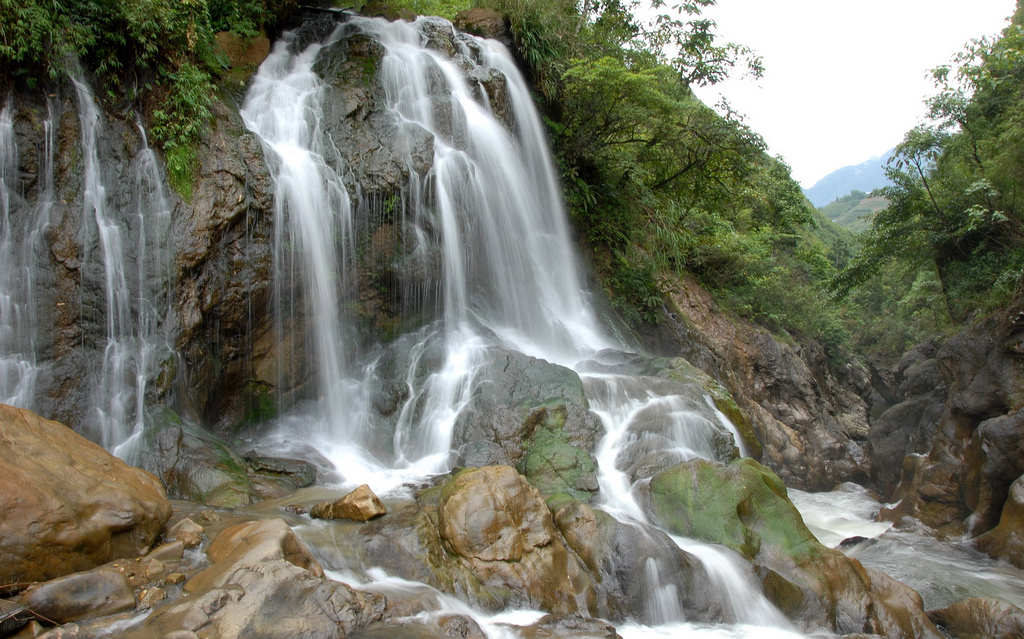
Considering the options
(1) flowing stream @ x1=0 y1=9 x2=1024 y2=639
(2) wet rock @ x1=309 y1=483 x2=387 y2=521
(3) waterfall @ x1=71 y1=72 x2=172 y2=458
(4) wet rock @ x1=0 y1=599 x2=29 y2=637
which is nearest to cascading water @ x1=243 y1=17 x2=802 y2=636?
(1) flowing stream @ x1=0 y1=9 x2=1024 y2=639

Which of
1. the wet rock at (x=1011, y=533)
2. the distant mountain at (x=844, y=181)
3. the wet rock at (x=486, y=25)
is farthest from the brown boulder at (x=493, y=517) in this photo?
the distant mountain at (x=844, y=181)

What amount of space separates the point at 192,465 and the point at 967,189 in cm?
1431

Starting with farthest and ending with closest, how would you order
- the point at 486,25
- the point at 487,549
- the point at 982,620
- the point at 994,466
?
the point at 486,25, the point at 994,466, the point at 982,620, the point at 487,549

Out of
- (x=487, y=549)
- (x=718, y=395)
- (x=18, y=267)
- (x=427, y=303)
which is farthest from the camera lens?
(x=427, y=303)

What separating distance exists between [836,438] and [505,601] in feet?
39.4

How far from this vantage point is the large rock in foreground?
4.52m

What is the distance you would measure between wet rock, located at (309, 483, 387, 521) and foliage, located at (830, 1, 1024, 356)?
11505 millimetres

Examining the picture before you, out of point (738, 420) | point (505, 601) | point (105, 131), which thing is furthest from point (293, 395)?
point (738, 420)

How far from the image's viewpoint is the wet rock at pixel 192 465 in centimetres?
693

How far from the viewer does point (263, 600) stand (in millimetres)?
4566

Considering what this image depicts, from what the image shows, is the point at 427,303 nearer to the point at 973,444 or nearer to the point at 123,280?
the point at 123,280

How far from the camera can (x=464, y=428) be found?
8.64m

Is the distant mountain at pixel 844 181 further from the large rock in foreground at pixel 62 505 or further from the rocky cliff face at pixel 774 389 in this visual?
the large rock in foreground at pixel 62 505

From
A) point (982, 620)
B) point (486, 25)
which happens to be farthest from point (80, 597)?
point (486, 25)
